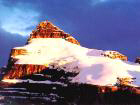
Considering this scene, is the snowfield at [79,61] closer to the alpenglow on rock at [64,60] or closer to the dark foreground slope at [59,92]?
the alpenglow on rock at [64,60]

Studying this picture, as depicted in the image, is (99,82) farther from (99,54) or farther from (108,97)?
(99,54)

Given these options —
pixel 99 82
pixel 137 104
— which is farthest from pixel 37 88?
pixel 137 104

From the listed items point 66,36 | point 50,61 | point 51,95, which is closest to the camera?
point 51,95

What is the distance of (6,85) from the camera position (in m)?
145

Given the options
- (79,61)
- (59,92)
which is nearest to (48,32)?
(79,61)

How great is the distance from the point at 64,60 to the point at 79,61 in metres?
4.40

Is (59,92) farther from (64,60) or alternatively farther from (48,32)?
(48,32)

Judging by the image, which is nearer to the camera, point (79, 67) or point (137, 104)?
point (137, 104)

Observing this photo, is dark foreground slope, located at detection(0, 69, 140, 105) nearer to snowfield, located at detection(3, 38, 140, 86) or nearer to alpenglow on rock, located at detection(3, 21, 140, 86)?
alpenglow on rock, located at detection(3, 21, 140, 86)

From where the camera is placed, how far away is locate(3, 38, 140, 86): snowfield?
5217 inches

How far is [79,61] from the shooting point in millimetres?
144625

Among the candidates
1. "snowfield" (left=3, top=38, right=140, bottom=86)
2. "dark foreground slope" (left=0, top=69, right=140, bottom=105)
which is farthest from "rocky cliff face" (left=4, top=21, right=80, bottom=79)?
"dark foreground slope" (left=0, top=69, right=140, bottom=105)

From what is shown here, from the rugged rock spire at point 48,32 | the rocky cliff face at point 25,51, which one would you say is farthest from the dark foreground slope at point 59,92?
the rugged rock spire at point 48,32

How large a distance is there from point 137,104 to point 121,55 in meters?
35.5
